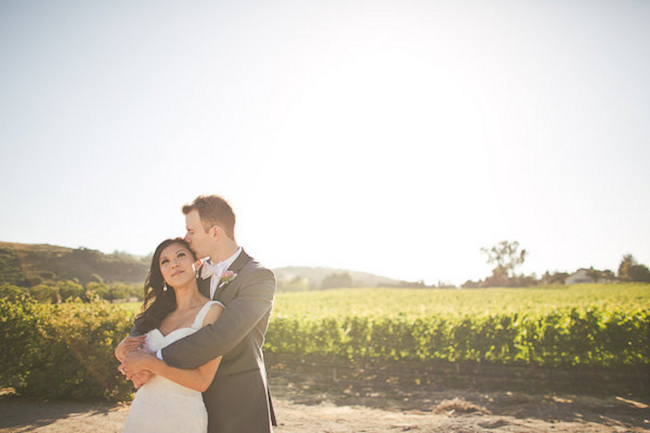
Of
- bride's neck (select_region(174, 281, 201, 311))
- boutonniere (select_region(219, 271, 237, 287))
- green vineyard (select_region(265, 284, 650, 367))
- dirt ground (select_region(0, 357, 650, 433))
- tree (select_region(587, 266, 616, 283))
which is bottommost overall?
dirt ground (select_region(0, 357, 650, 433))

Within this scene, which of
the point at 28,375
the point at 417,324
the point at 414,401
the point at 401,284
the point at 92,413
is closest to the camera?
the point at 92,413

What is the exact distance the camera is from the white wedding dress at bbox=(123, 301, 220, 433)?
8.79 ft

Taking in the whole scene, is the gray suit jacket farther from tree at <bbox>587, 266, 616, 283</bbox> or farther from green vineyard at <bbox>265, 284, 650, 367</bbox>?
tree at <bbox>587, 266, 616, 283</bbox>

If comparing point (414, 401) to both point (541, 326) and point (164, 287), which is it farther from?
point (164, 287)

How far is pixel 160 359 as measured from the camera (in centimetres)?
255

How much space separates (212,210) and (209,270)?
51cm

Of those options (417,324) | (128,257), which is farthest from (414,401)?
(128,257)

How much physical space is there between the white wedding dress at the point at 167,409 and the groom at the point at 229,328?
0.12 m

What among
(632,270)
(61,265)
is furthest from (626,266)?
(61,265)

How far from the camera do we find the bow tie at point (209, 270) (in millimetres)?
3160

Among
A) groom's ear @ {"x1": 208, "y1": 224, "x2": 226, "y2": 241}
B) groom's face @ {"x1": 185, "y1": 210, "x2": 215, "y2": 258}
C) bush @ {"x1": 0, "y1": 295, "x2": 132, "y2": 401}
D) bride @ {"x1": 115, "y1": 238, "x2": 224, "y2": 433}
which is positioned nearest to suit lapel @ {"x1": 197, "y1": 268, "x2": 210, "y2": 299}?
bride @ {"x1": 115, "y1": 238, "x2": 224, "y2": 433}

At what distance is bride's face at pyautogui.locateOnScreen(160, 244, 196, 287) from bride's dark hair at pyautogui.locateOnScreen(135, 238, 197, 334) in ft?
0.20

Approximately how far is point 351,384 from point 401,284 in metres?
50.7

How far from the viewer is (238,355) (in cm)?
285
